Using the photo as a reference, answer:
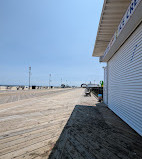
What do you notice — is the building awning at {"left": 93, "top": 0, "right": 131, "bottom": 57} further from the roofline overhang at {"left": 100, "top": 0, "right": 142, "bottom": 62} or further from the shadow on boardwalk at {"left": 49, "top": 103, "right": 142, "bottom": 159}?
the shadow on boardwalk at {"left": 49, "top": 103, "right": 142, "bottom": 159}

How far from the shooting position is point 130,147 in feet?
8.18

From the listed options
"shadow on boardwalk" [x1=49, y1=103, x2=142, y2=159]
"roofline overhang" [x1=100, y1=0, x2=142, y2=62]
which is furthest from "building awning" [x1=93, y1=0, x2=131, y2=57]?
"shadow on boardwalk" [x1=49, y1=103, x2=142, y2=159]

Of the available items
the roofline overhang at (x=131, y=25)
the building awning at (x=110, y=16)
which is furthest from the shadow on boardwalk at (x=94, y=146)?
the building awning at (x=110, y=16)

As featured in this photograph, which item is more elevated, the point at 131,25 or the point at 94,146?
the point at 131,25

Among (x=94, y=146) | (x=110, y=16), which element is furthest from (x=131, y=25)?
(x=94, y=146)

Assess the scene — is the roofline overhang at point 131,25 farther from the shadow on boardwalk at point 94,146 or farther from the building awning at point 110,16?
the shadow on boardwalk at point 94,146

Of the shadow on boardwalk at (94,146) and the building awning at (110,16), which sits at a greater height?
the building awning at (110,16)

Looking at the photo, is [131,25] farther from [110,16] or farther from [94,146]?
[94,146]

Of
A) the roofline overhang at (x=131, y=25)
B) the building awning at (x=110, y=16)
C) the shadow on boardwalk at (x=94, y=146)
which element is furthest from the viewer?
the building awning at (x=110, y=16)

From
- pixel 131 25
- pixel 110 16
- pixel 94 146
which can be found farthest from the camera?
pixel 110 16

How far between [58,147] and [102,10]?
6.11 metres

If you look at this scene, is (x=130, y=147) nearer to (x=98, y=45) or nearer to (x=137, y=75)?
(x=137, y=75)

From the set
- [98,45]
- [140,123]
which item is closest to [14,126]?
[140,123]

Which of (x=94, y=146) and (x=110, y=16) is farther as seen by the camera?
(x=110, y=16)
